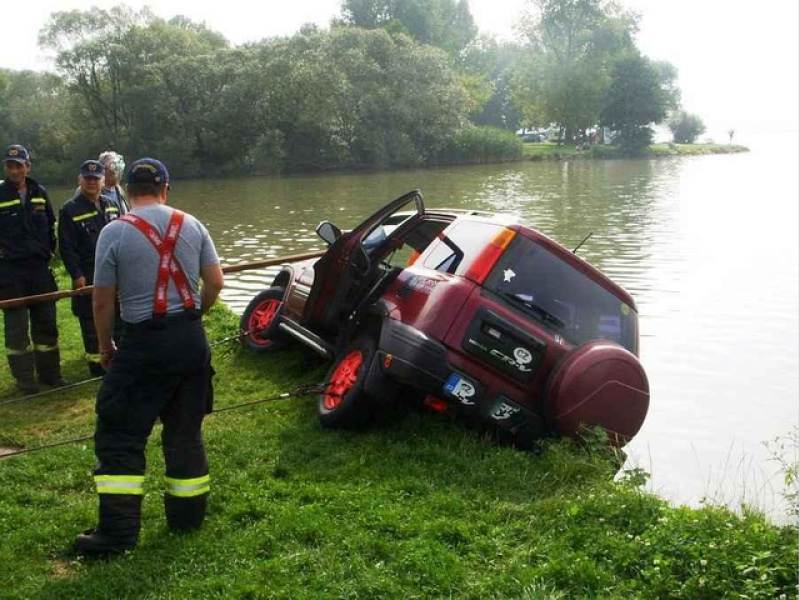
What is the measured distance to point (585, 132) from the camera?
77875mm

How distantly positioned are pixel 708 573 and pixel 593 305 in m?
2.78

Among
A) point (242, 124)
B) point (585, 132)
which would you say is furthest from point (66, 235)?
point (585, 132)

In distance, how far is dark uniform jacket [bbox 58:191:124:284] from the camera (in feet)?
24.7

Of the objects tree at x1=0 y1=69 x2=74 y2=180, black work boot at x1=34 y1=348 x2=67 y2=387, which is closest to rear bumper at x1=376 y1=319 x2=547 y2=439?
black work boot at x1=34 y1=348 x2=67 y2=387

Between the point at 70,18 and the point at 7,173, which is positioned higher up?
the point at 70,18

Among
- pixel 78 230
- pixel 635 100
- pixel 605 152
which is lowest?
pixel 78 230

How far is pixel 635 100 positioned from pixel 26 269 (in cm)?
7329

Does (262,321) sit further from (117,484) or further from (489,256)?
(117,484)

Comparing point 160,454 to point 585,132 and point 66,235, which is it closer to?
point 66,235

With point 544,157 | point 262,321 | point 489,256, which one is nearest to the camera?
point 489,256

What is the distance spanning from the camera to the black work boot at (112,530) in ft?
13.6

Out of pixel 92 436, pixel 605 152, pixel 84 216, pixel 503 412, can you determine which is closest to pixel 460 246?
pixel 503 412

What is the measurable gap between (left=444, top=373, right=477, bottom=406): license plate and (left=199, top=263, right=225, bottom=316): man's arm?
6.00ft

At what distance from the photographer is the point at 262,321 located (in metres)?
8.84
